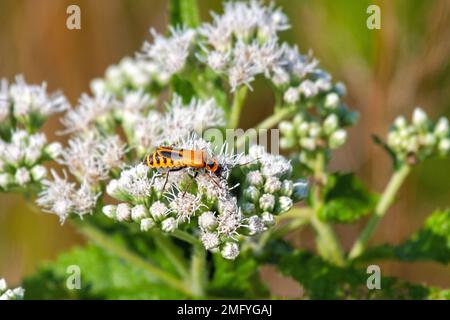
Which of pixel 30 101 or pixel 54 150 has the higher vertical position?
pixel 30 101

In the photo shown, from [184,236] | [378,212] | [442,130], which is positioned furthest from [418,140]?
[184,236]

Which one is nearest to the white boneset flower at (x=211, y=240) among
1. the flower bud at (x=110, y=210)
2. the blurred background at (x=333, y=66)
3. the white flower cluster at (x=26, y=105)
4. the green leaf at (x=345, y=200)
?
the flower bud at (x=110, y=210)

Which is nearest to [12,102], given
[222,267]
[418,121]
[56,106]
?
[56,106]

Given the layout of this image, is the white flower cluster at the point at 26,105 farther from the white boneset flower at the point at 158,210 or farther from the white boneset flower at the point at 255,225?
the white boneset flower at the point at 255,225

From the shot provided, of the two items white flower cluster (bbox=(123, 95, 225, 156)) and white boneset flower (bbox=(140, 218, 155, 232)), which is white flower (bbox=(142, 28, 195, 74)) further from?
white boneset flower (bbox=(140, 218, 155, 232))

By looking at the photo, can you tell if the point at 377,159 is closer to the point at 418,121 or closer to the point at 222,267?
the point at 418,121

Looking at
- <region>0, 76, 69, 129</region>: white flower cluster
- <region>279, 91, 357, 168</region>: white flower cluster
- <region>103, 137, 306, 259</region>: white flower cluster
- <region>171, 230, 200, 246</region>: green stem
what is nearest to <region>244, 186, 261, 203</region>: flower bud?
<region>103, 137, 306, 259</region>: white flower cluster

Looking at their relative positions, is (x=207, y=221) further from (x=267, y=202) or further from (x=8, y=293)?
(x=8, y=293)
